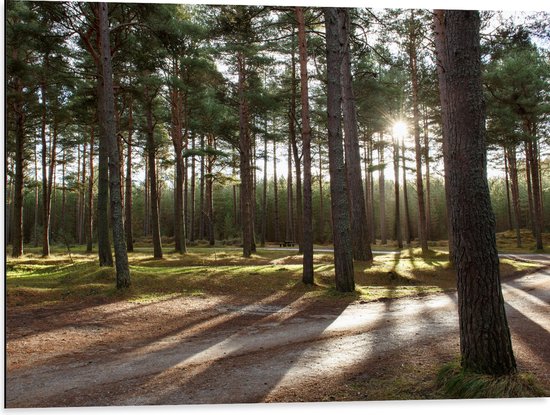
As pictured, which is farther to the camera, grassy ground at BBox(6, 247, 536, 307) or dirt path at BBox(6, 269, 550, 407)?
grassy ground at BBox(6, 247, 536, 307)

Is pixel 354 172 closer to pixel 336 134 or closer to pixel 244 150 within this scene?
pixel 336 134

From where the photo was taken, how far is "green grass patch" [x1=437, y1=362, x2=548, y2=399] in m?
3.16

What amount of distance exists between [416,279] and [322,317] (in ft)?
16.7

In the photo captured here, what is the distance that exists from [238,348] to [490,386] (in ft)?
9.13

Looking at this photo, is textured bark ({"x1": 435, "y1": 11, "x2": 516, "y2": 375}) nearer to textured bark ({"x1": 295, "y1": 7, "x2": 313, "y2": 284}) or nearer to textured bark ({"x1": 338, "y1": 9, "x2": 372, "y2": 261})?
textured bark ({"x1": 295, "y1": 7, "x2": 313, "y2": 284})

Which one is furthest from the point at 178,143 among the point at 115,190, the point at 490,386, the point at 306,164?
the point at 490,386

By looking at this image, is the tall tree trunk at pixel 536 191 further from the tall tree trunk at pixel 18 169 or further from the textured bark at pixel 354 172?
the tall tree trunk at pixel 18 169

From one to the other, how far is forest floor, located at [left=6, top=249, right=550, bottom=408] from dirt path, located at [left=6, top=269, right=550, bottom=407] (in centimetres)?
1

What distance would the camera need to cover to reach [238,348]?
193 inches

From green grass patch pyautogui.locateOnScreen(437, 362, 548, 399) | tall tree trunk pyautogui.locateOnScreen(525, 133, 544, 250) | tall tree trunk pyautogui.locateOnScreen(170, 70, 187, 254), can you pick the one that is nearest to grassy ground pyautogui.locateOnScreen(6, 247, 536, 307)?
green grass patch pyautogui.locateOnScreen(437, 362, 548, 399)

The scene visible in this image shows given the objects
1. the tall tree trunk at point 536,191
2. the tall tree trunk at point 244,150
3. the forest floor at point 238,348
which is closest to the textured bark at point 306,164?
the forest floor at point 238,348

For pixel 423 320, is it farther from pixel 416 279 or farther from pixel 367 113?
pixel 367 113

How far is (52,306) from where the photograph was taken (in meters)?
7.05

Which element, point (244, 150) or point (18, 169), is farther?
point (244, 150)
